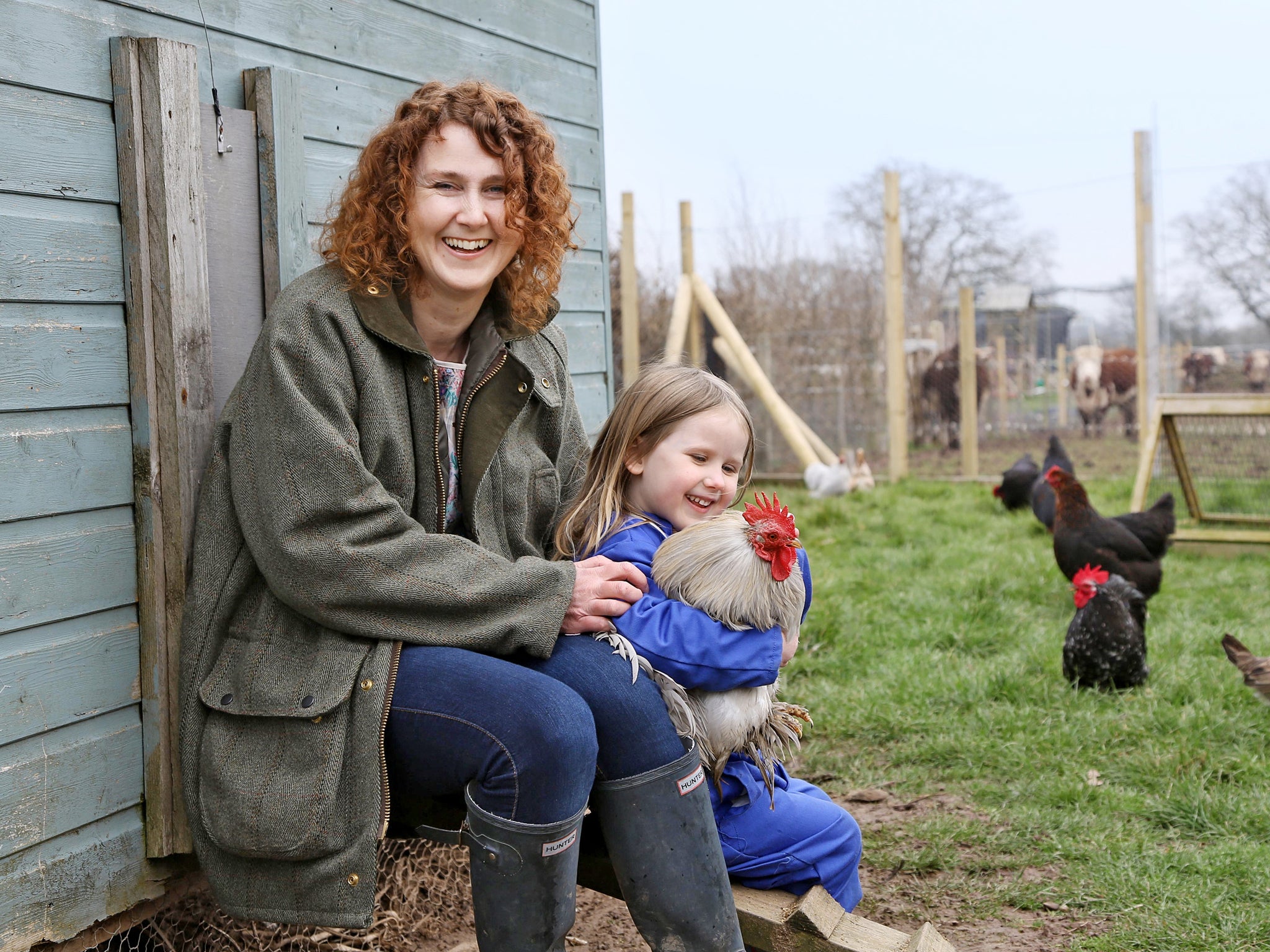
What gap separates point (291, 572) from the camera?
1803 millimetres

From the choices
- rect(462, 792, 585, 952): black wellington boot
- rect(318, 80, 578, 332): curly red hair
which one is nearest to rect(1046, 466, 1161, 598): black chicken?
rect(318, 80, 578, 332): curly red hair

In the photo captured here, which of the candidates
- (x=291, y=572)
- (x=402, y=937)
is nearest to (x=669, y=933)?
(x=291, y=572)

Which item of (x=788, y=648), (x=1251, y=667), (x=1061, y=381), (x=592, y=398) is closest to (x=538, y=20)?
(x=592, y=398)

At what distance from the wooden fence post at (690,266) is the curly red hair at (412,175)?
8106mm

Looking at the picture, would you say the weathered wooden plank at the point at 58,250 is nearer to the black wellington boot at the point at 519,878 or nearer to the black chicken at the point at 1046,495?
the black wellington boot at the point at 519,878

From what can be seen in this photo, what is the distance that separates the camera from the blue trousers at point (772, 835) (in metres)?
2.09

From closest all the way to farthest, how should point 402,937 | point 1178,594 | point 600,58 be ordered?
point 402,937
point 600,58
point 1178,594

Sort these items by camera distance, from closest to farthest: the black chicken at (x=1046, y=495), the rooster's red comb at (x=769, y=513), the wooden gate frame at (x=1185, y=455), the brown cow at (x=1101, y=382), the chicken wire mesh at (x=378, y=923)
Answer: the rooster's red comb at (x=769, y=513), the chicken wire mesh at (x=378, y=923), the wooden gate frame at (x=1185, y=455), the black chicken at (x=1046, y=495), the brown cow at (x=1101, y=382)

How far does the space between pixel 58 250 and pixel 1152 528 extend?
16.9 feet

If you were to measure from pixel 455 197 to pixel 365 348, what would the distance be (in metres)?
0.36

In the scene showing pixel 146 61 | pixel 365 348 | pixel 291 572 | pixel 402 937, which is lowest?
pixel 402 937

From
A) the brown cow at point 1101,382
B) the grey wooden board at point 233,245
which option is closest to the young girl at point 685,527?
the grey wooden board at point 233,245

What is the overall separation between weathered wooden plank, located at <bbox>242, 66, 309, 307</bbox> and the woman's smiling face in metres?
0.42

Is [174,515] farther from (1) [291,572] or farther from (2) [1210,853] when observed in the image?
(2) [1210,853]
